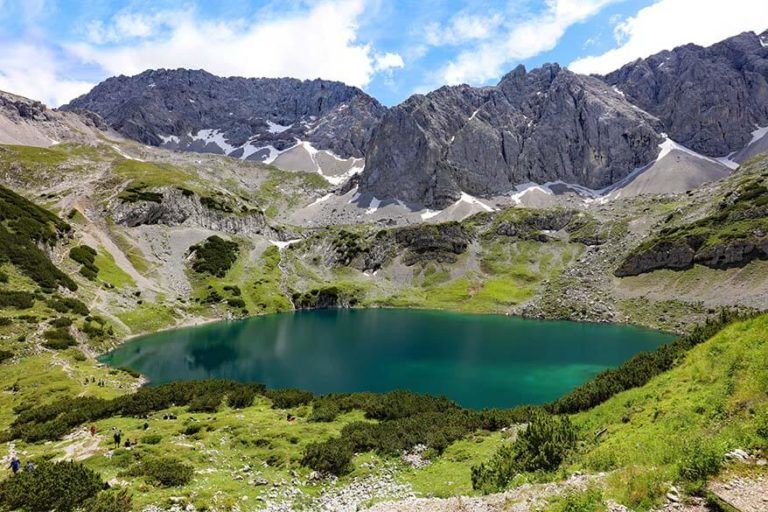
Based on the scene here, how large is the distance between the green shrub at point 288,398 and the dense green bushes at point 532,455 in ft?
81.0

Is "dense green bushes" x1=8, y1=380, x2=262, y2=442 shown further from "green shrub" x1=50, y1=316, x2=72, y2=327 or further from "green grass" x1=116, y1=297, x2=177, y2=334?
"green grass" x1=116, y1=297, x2=177, y2=334

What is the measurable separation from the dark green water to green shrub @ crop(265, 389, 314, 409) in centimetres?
1211

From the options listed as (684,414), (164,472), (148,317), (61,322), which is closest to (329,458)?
(164,472)

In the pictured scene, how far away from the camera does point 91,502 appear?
18.0 m

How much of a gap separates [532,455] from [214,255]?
5822 inches

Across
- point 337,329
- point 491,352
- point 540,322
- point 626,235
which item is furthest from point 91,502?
point 626,235

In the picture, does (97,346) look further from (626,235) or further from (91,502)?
(626,235)

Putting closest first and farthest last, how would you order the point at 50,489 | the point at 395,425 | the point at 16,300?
1. the point at 50,489
2. the point at 395,425
3. the point at 16,300

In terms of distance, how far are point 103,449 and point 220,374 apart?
137 ft

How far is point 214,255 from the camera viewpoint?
150m

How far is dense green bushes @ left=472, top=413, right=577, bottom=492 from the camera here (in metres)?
17.5

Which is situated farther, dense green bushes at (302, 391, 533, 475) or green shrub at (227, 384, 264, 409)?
green shrub at (227, 384, 264, 409)

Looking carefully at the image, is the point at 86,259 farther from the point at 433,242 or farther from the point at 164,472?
the point at 433,242

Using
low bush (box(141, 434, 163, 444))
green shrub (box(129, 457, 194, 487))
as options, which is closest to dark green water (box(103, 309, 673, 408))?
low bush (box(141, 434, 163, 444))
